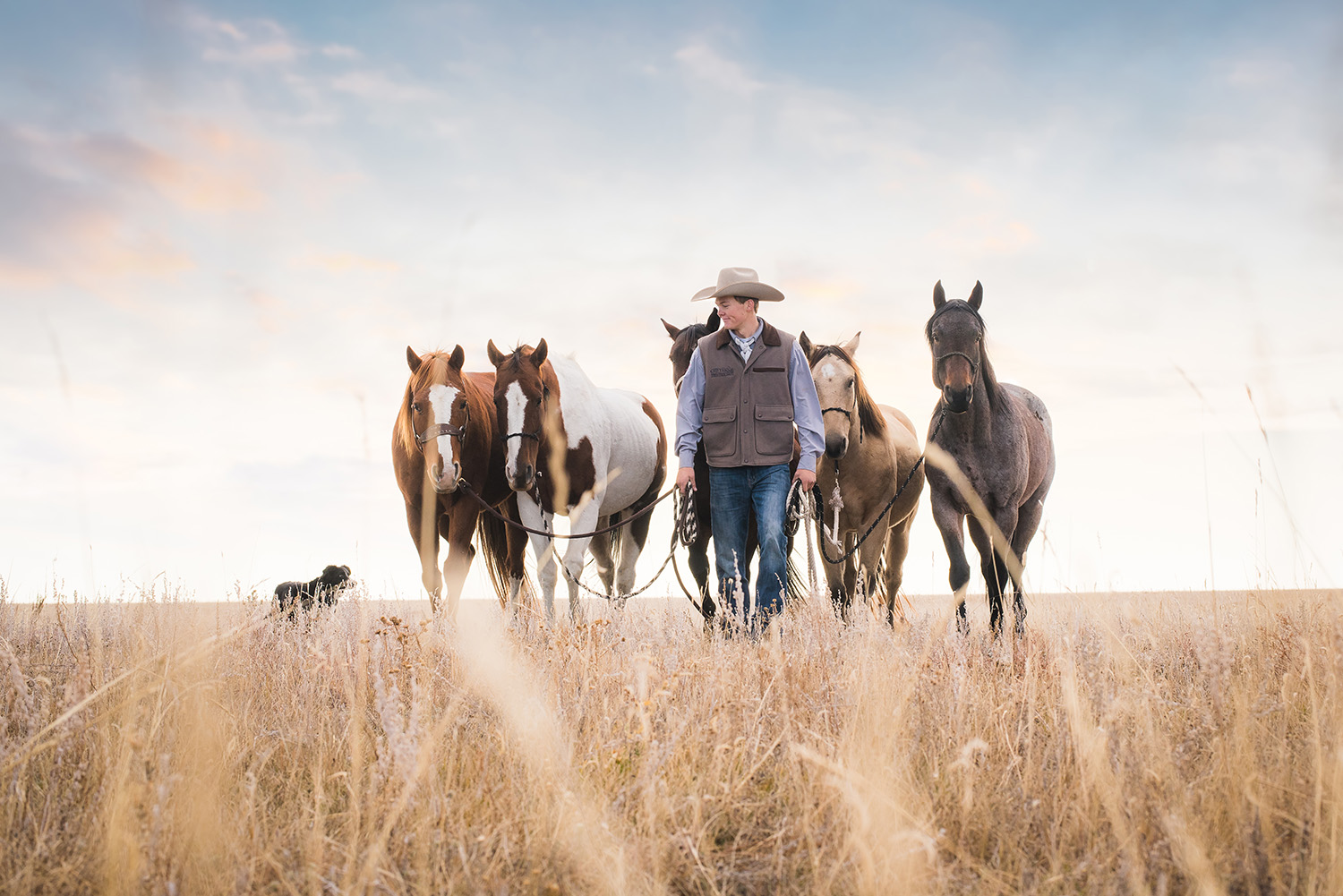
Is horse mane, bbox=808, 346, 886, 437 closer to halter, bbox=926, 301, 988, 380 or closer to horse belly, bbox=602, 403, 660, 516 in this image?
halter, bbox=926, 301, 988, 380

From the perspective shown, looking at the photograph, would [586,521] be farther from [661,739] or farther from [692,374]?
[661,739]

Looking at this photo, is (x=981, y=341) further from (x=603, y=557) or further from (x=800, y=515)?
(x=603, y=557)

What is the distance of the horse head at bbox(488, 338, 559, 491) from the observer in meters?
6.06

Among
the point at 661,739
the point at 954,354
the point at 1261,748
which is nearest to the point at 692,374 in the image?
the point at 954,354

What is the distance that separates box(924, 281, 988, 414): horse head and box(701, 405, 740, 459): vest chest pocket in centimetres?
170

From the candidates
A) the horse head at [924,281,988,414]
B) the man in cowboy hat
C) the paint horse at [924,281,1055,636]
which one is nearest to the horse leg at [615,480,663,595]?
the paint horse at [924,281,1055,636]

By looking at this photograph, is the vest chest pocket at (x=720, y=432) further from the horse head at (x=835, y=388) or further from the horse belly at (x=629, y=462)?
the horse belly at (x=629, y=462)

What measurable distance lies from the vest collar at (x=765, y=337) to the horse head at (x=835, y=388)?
585mm

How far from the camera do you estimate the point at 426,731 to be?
9.03ft

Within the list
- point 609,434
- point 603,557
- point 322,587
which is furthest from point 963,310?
point 322,587

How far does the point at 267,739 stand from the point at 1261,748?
3777 millimetres

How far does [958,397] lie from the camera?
5.65m

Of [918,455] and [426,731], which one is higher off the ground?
[918,455]

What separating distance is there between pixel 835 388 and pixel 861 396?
2.30 ft
